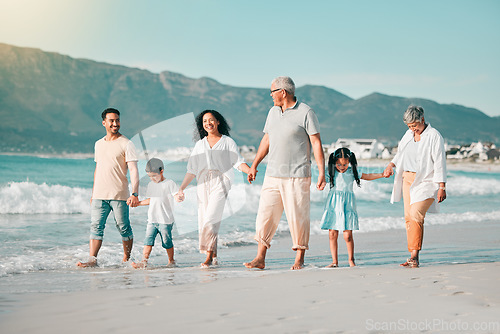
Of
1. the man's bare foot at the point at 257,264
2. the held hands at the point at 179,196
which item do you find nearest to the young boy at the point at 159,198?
the held hands at the point at 179,196

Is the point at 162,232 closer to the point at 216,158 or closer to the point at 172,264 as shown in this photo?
the point at 172,264

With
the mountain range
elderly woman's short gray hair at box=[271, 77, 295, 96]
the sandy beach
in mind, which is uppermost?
the mountain range

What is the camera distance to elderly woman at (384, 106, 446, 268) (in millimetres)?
5484

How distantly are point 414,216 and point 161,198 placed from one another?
298cm

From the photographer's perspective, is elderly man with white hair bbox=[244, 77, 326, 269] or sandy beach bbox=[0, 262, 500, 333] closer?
sandy beach bbox=[0, 262, 500, 333]

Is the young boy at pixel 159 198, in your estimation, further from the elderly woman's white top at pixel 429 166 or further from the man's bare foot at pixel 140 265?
the elderly woman's white top at pixel 429 166

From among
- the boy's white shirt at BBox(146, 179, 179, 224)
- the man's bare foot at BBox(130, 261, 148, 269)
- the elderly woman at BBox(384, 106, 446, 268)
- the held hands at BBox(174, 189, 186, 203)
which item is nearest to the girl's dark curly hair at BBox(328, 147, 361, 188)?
the elderly woman at BBox(384, 106, 446, 268)

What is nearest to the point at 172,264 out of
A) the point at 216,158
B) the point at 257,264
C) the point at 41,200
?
the point at 257,264

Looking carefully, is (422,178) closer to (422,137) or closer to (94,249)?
(422,137)

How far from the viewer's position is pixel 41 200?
42.8 feet

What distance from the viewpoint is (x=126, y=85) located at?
5354 inches

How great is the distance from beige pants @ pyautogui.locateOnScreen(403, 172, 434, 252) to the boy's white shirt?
2727 millimetres

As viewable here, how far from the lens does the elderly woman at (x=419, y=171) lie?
5.48 m

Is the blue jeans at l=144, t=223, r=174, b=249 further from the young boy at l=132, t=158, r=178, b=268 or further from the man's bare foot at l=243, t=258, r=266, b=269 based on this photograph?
the man's bare foot at l=243, t=258, r=266, b=269
